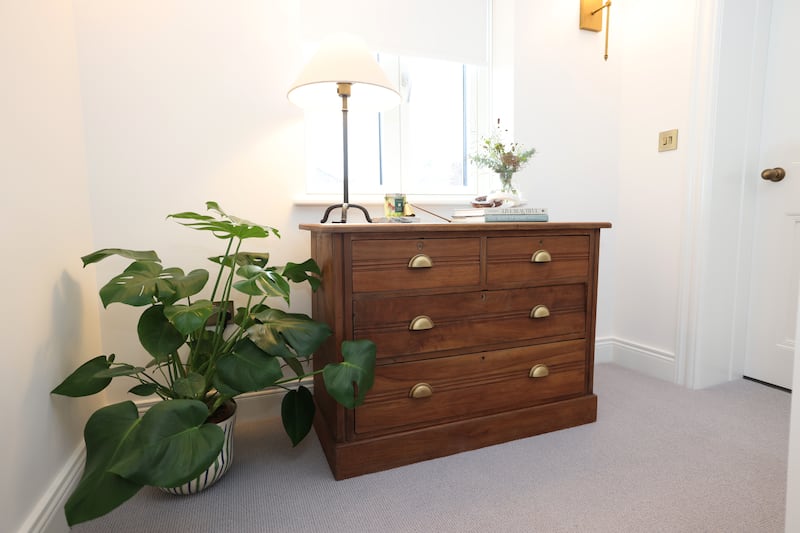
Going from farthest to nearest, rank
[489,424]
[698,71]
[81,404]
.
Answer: [698,71] → [489,424] → [81,404]

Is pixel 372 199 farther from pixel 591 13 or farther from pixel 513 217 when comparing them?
pixel 591 13

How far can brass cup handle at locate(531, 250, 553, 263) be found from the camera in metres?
1.53

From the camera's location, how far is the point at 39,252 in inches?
43.6

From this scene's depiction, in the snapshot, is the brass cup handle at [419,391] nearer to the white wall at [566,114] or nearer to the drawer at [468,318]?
the drawer at [468,318]

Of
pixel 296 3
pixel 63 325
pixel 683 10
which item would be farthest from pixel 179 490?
pixel 683 10

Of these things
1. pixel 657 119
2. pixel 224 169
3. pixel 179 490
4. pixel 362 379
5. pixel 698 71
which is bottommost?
pixel 179 490

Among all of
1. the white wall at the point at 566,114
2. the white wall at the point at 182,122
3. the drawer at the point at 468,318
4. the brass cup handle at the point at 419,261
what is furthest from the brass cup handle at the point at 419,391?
the white wall at the point at 566,114

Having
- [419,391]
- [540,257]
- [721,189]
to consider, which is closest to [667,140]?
[721,189]

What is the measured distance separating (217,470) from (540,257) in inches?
49.6

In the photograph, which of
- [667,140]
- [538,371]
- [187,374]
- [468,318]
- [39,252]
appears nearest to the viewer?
[39,252]

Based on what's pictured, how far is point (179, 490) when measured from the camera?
4.06ft

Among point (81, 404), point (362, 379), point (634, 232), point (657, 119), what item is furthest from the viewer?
point (634, 232)

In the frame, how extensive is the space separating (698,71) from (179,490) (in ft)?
8.43

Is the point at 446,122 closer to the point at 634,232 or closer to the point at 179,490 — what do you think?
the point at 634,232
